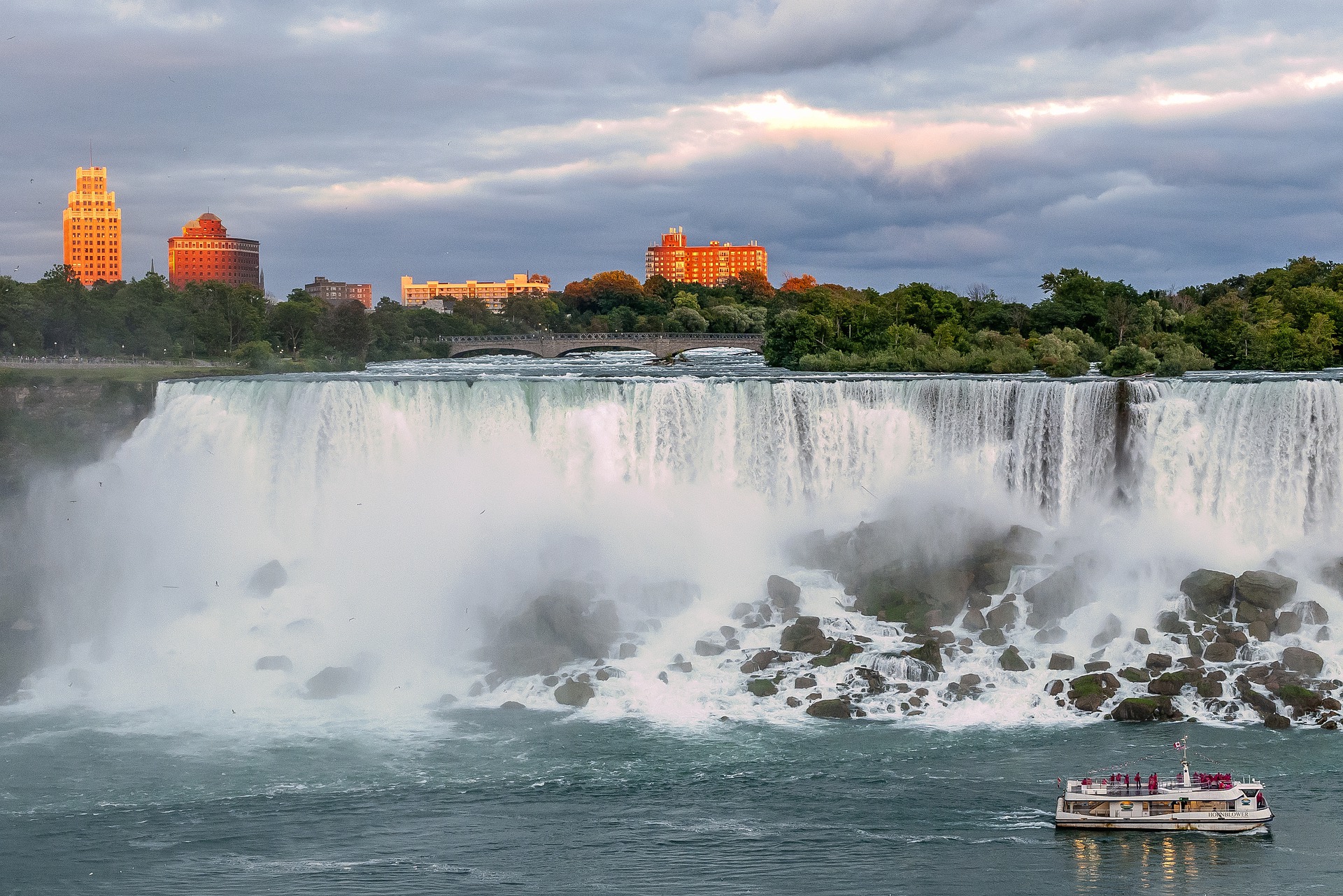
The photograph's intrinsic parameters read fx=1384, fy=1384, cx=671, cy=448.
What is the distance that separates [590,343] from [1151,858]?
74.8 metres

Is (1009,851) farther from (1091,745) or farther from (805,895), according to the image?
(1091,745)

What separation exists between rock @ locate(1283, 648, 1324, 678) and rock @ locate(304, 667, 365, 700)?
2154cm

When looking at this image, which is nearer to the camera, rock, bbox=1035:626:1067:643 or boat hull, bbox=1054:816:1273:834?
boat hull, bbox=1054:816:1273:834

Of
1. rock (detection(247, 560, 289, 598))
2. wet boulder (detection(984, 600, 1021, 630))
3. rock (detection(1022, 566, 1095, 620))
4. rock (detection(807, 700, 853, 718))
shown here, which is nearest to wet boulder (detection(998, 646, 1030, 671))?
wet boulder (detection(984, 600, 1021, 630))

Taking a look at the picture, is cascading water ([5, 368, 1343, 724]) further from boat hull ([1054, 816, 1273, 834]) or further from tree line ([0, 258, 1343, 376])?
tree line ([0, 258, 1343, 376])

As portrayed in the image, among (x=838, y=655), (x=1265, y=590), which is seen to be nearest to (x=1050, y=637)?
(x=1265, y=590)

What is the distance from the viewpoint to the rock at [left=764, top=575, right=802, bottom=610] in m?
36.0

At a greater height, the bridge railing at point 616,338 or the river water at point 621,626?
the bridge railing at point 616,338

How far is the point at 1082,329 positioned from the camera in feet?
234

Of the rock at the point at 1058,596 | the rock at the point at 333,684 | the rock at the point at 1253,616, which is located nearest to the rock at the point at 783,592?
the rock at the point at 1058,596

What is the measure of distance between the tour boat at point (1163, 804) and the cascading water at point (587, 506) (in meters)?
8.58

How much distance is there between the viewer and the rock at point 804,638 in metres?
33.7

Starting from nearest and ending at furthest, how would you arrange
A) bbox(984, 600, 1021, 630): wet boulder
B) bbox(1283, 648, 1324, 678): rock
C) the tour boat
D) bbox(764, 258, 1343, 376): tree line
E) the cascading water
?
the tour boat, bbox(1283, 648, 1324, 678): rock, bbox(984, 600, 1021, 630): wet boulder, the cascading water, bbox(764, 258, 1343, 376): tree line

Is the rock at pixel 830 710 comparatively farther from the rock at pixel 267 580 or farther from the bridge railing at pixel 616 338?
the bridge railing at pixel 616 338
